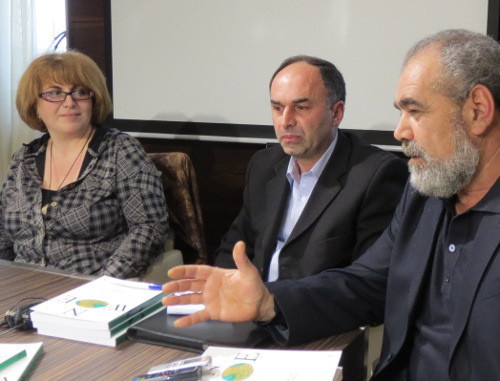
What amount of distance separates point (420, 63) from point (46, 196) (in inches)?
63.1

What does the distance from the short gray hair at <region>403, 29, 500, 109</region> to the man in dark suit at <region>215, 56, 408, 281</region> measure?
2.12 ft

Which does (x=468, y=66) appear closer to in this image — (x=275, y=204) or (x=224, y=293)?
(x=224, y=293)

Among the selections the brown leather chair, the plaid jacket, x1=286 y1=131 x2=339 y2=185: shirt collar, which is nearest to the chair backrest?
the brown leather chair

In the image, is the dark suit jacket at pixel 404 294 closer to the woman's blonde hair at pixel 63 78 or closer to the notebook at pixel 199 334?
the notebook at pixel 199 334

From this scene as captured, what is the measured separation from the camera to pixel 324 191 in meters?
1.92

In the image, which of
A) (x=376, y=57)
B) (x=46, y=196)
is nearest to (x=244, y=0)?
(x=376, y=57)

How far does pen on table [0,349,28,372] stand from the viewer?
3.82 ft

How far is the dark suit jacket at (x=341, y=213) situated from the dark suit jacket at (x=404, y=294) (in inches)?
12.8

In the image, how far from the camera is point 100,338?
4.27ft

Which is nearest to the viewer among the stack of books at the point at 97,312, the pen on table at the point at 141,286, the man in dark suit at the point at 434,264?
the man in dark suit at the point at 434,264

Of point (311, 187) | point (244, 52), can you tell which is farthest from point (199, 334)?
point (244, 52)

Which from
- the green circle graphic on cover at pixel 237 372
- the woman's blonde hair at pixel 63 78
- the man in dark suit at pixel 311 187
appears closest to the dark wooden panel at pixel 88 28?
the woman's blonde hair at pixel 63 78

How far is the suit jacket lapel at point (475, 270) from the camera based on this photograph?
1187mm

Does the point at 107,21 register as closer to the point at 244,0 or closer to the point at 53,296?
the point at 244,0
